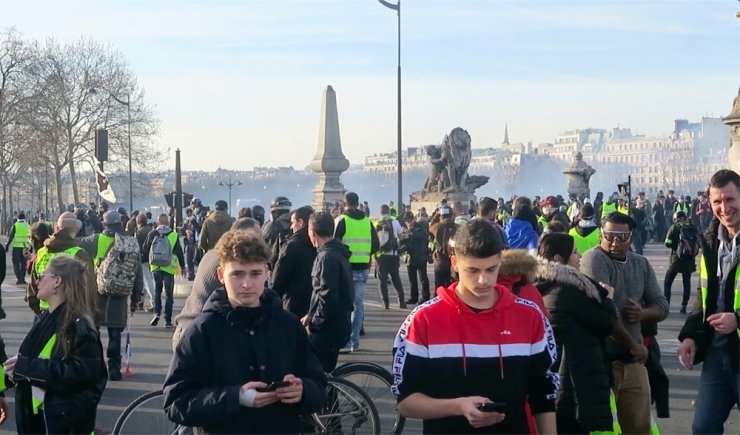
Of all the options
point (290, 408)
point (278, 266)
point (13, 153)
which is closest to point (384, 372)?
point (278, 266)

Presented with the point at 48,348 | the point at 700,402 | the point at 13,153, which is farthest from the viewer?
the point at 13,153

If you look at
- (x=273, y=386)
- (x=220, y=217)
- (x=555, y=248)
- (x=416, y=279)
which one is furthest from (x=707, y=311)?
(x=416, y=279)

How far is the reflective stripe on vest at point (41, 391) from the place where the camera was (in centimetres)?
512

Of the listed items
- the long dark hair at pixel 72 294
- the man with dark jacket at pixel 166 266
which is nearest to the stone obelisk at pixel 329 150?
the man with dark jacket at pixel 166 266

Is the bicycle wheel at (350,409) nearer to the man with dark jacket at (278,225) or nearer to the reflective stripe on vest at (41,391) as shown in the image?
the reflective stripe on vest at (41,391)

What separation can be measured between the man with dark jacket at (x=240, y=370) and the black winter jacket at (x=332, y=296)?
334 cm

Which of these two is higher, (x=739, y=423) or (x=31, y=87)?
(x=31, y=87)

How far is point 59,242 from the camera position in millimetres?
9859

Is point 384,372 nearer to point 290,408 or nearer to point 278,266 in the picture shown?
point 278,266

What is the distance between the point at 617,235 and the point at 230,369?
3254 mm

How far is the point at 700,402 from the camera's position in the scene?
5.74m

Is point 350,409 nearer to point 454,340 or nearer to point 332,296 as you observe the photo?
point 332,296

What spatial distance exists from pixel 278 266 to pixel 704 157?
488ft

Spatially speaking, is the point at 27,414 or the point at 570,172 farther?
the point at 570,172
